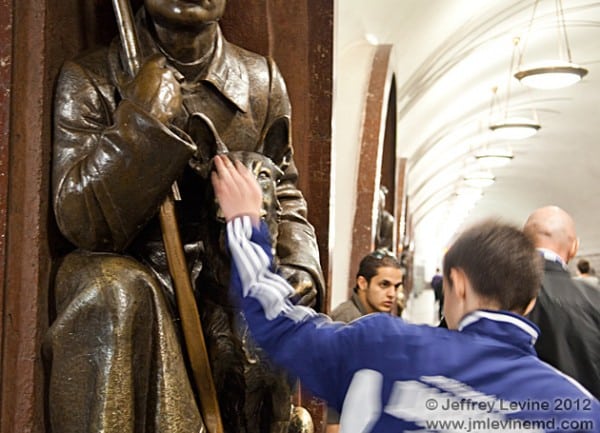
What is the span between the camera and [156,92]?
217cm

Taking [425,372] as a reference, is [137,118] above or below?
above

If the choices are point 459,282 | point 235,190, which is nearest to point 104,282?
point 235,190

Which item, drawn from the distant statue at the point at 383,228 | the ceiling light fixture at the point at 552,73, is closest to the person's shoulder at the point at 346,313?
the distant statue at the point at 383,228

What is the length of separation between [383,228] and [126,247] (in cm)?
517

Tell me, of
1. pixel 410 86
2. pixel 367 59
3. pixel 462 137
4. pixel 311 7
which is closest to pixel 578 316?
pixel 311 7

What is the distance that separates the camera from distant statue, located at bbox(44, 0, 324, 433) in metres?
2.11

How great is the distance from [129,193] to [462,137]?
18631mm

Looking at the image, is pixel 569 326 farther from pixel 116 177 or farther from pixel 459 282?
pixel 116 177

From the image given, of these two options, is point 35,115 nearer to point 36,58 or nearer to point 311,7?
point 36,58

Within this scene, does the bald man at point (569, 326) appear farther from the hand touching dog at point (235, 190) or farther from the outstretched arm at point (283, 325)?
the outstretched arm at point (283, 325)

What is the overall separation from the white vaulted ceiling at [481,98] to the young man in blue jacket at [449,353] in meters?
0.19

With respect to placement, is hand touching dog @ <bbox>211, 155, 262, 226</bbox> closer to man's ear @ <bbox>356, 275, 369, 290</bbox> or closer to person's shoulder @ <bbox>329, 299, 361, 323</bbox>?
person's shoulder @ <bbox>329, 299, 361, 323</bbox>

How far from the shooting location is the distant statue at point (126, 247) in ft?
6.91

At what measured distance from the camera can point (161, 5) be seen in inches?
94.3
